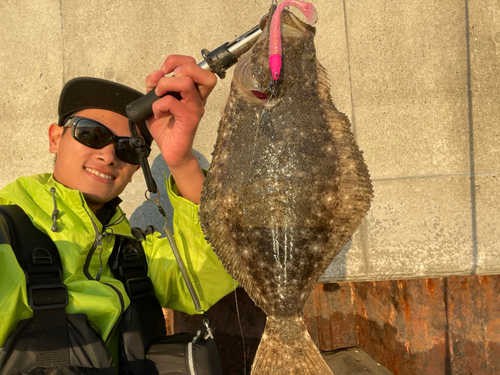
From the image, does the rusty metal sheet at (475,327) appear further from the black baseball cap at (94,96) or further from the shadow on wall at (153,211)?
the black baseball cap at (94,96)

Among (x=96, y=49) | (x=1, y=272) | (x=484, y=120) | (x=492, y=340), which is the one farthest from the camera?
(x=96, y=49)

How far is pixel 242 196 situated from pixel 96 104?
1.34 m

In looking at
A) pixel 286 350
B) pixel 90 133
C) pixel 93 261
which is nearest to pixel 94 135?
pixel 90 133

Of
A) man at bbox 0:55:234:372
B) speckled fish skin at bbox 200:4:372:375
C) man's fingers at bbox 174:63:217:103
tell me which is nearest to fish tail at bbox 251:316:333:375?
speckled fish skin at bbox 200:4:372:375

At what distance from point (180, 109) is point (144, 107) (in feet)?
0.63

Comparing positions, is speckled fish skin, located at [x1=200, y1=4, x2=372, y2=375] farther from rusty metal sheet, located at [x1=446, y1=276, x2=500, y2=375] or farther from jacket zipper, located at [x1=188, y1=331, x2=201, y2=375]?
rusty metal sheet, located at [x1=446, y1=276, x2=500, y2=375]

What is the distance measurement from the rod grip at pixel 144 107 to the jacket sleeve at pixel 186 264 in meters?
0.47

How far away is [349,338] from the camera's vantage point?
2719mm

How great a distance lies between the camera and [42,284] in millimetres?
1566

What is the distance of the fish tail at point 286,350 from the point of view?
136 centimetres

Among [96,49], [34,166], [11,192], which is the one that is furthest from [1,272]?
[96,49]

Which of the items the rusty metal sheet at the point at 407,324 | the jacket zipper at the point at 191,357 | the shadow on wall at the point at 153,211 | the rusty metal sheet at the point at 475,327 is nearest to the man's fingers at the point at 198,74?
the jacket zipper at the point at 191,357

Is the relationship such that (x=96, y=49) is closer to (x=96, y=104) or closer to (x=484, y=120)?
(x=96, y=104)

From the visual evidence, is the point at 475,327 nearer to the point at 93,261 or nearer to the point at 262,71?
the point at 262,71
